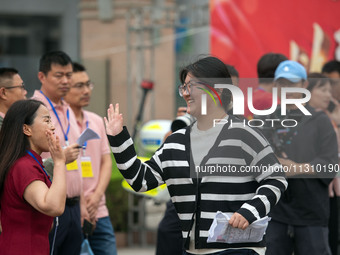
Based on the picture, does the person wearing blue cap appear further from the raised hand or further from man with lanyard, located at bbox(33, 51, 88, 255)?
the raised hand

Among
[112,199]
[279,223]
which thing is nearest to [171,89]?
[112,199]

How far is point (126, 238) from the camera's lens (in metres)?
9.27

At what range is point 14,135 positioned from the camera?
392cm

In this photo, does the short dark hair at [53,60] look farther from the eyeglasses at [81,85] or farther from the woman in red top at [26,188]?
the woman in red top at [26,188]

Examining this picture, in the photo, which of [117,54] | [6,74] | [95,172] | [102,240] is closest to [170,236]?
[102,240]

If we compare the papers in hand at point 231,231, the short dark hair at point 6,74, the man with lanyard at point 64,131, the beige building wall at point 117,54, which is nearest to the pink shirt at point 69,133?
the man with lanyard at point 64,131

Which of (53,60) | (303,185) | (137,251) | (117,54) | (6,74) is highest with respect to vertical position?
(117,54)

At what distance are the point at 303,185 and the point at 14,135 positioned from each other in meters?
2.08

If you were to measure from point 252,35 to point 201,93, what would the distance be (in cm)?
479

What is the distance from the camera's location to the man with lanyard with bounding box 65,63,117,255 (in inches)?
220

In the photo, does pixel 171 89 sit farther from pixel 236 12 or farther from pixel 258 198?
pixel 258 198

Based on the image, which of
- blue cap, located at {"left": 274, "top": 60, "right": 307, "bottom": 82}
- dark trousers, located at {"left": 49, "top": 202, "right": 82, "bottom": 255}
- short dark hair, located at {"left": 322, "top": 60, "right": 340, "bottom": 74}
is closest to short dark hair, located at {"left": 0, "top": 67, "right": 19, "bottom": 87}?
dark trousers, located at {"left": 49, "top": 202, "right": 82, "bottom": 255}

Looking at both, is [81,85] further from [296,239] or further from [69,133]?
[296,239]

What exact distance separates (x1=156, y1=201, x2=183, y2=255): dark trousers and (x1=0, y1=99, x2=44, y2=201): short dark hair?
1.58m
